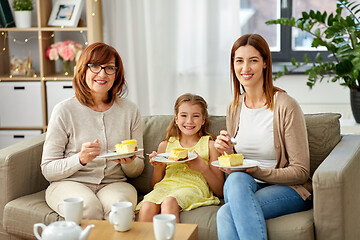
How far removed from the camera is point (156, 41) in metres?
4.11

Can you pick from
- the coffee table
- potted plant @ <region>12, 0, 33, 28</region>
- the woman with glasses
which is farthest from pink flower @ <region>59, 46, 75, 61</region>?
the coffee table

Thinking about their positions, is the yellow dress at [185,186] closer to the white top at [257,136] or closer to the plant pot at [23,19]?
the white top at [257,136]

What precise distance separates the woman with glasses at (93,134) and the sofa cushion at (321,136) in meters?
0.77

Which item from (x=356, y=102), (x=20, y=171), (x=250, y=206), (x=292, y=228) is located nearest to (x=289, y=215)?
(x=292, y=228)

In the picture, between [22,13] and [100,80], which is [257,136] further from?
[22,13]

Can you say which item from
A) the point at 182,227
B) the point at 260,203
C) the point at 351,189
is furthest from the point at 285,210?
the point at 182,227

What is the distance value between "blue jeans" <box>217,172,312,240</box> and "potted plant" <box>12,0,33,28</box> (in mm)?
2366

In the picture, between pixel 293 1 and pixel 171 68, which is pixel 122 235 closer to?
pixel 171 68

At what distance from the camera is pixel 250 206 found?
6.75 feet

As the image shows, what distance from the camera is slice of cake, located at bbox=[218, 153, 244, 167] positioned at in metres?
2.17

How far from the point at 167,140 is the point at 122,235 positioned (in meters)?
0.83

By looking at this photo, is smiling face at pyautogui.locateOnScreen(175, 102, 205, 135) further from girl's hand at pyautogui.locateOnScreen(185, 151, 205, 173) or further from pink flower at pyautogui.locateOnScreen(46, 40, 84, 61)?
pink flower at pyautogui.locateOnScreen(46, 40, 84, 61)

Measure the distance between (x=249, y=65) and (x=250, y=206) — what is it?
0.61 meters

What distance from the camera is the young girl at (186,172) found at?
231cm
